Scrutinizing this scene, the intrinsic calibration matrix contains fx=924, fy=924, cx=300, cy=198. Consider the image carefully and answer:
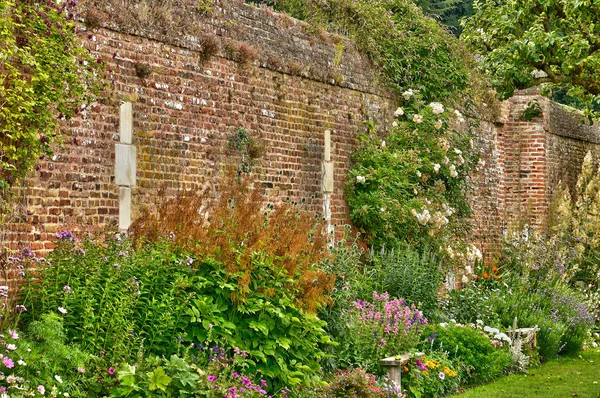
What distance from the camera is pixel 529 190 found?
19531 mm

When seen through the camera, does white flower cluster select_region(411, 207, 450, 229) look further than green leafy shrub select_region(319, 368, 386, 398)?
Yes

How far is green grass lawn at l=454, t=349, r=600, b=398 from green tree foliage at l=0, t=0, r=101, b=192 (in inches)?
201

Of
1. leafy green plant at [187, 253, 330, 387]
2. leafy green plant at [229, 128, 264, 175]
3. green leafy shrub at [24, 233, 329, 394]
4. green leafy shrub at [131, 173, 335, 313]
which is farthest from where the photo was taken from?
Result: leafy green plant at [229, 128, 264, 175]

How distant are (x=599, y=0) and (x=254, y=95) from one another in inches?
170

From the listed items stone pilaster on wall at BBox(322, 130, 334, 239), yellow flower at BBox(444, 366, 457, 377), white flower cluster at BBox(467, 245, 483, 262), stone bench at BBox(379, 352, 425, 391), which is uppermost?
stone pilaster on wall at BBox(322, 130, 334, 239)

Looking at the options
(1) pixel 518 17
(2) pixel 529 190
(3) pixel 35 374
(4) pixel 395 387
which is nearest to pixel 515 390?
(4) pixel 395 387

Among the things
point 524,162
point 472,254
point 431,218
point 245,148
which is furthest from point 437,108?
point 524,162

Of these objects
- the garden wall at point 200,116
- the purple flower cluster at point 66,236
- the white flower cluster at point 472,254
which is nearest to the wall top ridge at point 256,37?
the garden wall at point 200,116

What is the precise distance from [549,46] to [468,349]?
408cm

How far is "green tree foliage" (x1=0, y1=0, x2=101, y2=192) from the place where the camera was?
25.2 feet

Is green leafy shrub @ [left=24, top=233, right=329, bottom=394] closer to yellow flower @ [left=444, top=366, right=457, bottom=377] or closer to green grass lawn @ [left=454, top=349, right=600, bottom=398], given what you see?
yellow flower @ [left=444, top=366, right=457, bottom=377]

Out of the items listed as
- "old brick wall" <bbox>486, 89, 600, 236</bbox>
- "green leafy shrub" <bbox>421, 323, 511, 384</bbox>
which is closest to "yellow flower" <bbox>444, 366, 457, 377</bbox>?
"green leafy shrub" <bbox>421, 323, 511, 384</bbox>

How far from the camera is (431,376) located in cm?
995

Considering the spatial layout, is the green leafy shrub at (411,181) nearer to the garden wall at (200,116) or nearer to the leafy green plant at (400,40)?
the garden wall at (200,116)
